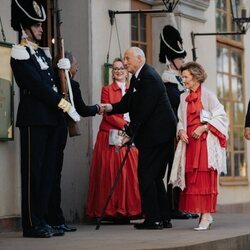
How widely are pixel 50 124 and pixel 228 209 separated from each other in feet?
25.4

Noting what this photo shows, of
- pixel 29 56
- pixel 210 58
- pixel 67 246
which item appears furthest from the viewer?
pixel 210 58

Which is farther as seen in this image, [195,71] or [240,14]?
[240,14]

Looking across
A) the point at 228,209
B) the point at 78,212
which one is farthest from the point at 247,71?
the point at 78,212

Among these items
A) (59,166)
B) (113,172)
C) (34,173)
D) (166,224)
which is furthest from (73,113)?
(113,172)

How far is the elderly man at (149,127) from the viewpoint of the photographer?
12.8 m

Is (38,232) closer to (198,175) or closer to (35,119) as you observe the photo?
(35,119)

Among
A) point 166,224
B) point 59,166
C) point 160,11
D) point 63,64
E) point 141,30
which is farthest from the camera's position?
point 141,30

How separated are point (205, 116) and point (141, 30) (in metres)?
4.11

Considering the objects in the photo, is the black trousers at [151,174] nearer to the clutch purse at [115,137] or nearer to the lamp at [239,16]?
the clutch purse at [115,137]

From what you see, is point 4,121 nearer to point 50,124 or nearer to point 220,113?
point 50,124

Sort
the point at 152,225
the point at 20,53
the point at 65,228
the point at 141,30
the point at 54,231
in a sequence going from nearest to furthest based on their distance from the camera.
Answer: the point at 20,53, the point at 54,231, the point at 65,228, the point at 152,225, the point at 141,30

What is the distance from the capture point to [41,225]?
457 inches

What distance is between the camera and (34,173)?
37.6 ft

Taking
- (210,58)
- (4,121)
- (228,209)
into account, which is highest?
(210,58)
